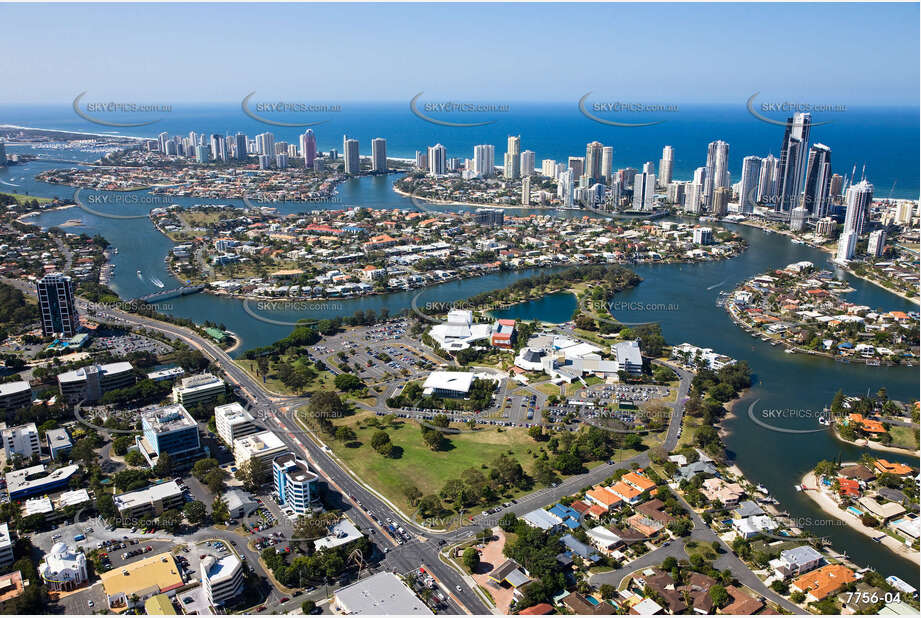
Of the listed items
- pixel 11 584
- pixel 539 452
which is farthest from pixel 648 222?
pixel 11 584

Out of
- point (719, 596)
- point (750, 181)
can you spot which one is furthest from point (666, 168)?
point (719, 596)

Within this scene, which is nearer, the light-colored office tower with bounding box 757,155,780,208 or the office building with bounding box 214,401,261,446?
the office building with bounding box 214,401,261,446

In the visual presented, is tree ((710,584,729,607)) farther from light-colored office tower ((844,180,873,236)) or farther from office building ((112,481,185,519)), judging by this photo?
light-colored office tower ((844,180,873,236))

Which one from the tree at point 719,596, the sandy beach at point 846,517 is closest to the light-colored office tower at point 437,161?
the sandy beach at point 846,517

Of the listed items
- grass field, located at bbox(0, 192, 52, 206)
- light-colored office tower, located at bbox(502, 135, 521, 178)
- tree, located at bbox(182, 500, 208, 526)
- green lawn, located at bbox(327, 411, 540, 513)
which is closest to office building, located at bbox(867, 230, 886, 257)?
green lawn, located at bbox(327, 411, 540, 513)

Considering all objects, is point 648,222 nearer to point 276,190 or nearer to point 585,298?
point 585,298

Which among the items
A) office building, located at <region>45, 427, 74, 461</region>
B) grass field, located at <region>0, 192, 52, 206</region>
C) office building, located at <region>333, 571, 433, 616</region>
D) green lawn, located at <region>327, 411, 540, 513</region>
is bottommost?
green lawn, located at <region>327, 411, 540, 513</region>

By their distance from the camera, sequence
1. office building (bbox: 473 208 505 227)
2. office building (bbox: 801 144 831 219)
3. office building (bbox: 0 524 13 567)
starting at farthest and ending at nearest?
office building (bbox: 473 208 505 227)
office building (bbox: 801 144 831 219)
office building (bbox: 0 524 13 567)
